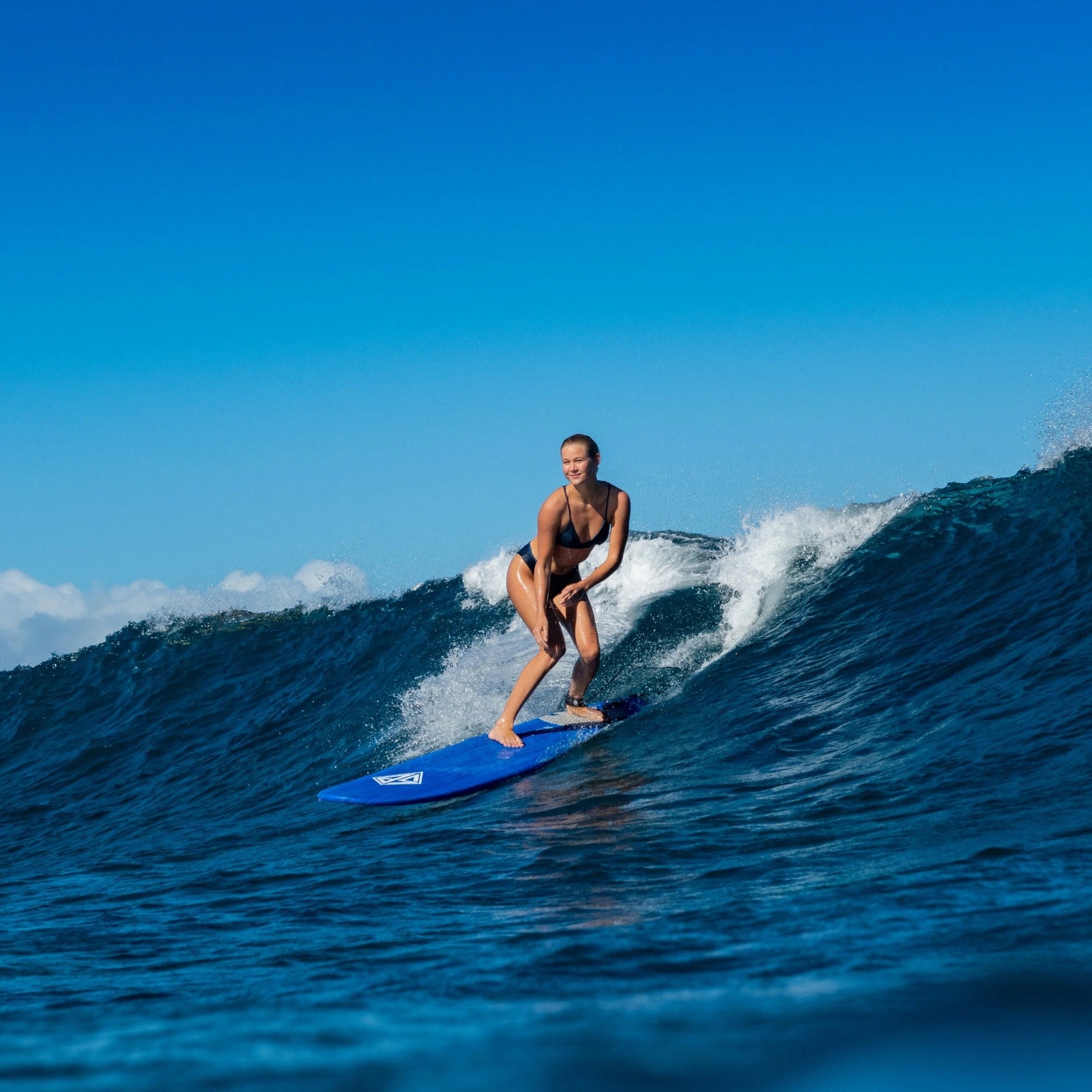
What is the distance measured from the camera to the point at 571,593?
7031 mm

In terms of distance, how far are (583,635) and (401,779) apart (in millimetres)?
1552

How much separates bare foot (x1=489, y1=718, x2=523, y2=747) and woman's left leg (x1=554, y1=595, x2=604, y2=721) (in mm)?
598

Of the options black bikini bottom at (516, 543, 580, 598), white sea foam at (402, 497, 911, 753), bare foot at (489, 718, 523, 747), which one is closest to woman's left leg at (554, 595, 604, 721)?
black bikini bottom at (516, 543, 580, 598)

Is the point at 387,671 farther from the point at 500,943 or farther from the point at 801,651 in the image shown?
the point at 500,943

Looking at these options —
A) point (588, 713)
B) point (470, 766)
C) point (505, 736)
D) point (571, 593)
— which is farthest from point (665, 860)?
point (588, 713)

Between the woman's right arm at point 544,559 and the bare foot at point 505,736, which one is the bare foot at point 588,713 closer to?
the bare foot at point 505,736

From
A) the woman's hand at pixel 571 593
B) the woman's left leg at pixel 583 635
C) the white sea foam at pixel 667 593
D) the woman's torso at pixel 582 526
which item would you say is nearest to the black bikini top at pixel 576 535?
the woman's torso at pixel 582 526

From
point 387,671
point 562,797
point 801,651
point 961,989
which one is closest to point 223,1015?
point 961,989

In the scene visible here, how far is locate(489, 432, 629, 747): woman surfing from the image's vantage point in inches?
266

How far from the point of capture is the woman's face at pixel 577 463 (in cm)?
657

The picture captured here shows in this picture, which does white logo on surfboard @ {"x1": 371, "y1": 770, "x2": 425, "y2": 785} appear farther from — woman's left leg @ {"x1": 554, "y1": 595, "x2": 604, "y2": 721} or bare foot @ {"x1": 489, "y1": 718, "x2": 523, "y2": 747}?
woman's left leg @ {"x1": 554, "y1": 595, "x2": 604, "y2": 721}

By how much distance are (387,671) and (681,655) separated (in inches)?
146

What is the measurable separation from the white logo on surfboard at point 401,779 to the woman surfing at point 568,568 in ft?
2.23

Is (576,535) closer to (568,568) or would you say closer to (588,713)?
(568,568)
